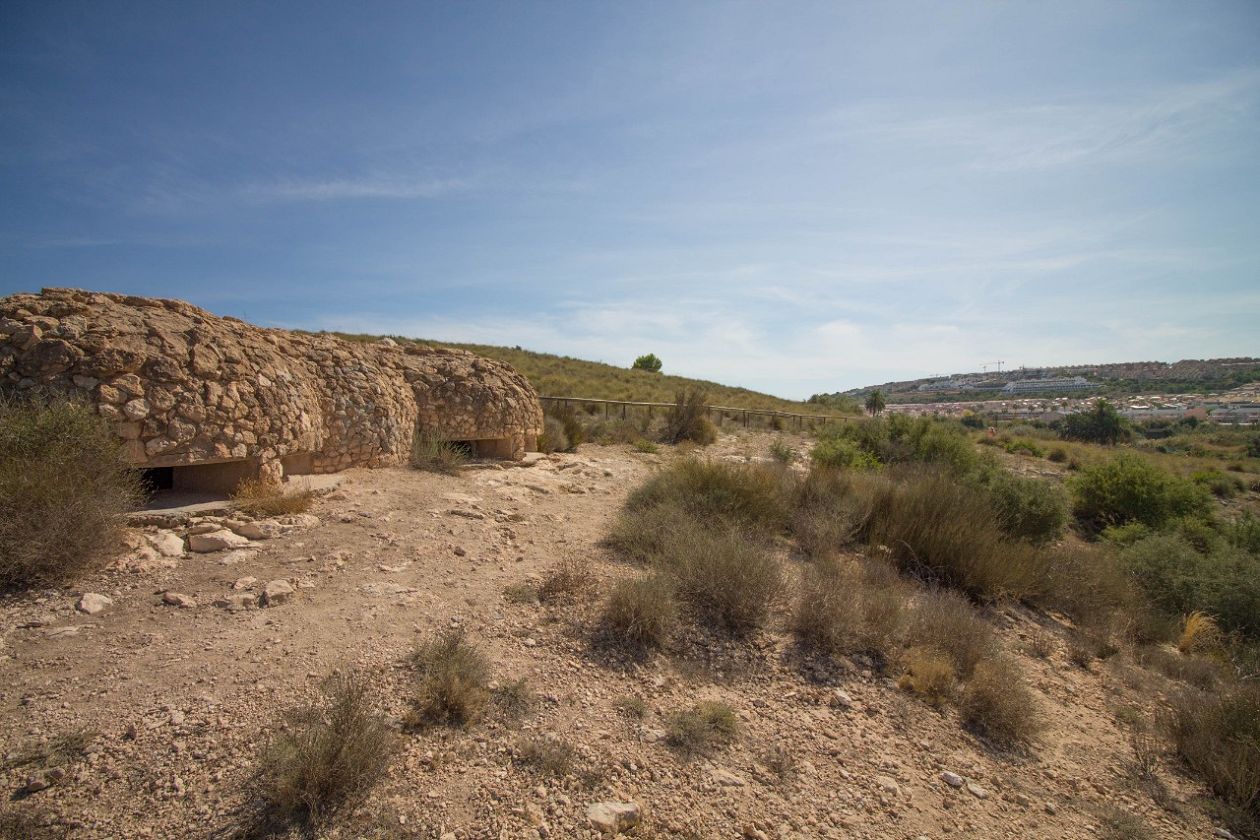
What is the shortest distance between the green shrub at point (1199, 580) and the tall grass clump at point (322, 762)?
8.27m

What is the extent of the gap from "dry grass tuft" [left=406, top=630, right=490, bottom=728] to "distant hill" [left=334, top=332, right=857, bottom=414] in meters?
16.7

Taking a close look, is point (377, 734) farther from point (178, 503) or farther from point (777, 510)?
point (777, 510)

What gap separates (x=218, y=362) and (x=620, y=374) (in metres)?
29.9

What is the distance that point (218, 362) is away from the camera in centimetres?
541

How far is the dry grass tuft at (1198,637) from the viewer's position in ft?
19.0

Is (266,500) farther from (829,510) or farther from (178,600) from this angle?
(829,510)

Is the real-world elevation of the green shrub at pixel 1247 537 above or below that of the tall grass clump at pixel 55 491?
below

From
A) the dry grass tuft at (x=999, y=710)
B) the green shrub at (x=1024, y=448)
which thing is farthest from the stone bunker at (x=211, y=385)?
the green shrub at (x=1024, y=448)

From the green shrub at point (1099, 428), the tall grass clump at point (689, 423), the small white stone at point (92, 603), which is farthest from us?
the green shrub at point (1099, 428)

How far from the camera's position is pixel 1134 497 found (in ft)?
36.7

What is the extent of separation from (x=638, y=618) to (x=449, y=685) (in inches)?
55.5

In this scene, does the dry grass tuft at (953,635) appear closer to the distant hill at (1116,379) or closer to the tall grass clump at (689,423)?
the tall grass clump at (689,423)

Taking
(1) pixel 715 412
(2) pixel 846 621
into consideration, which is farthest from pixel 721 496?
(1) pixel 715 412

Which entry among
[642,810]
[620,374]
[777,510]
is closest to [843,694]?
[642,810]
